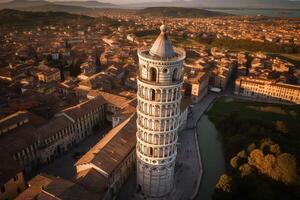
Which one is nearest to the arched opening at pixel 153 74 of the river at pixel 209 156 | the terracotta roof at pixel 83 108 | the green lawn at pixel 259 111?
the river at pixel 209 156

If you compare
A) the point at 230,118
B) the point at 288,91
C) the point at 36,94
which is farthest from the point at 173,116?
the point at 288,91

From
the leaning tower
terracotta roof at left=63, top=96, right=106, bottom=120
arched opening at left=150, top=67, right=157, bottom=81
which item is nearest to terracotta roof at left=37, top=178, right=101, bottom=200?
the leaning tower

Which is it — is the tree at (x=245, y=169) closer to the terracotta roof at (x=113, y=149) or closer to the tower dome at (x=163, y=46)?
the terracotta roof at (x=113, y=149)

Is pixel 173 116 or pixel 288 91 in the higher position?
pixel 173 116

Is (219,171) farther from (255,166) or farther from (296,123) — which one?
(296,123)

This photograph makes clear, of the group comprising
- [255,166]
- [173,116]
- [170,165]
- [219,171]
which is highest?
[173,116]

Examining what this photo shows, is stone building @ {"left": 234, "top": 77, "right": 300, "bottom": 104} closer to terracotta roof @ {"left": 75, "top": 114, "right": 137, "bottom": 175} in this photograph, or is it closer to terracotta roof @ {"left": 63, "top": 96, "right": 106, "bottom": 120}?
terracotta roof @ {"left": 63, "top": 96, "right": 106, "bottom": 120}

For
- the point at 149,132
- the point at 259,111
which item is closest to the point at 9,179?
the point at 149,132

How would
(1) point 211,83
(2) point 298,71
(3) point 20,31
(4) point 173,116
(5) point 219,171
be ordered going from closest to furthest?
1. (4) point 173,116
2. (5) point 219,171
3. (1) point 211,83
4. (2) point 298,71
5. (3) point 20,31
